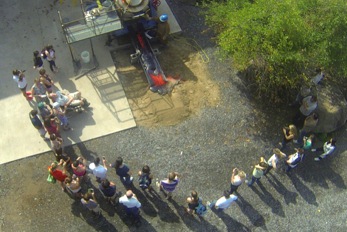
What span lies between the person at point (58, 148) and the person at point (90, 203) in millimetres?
1457

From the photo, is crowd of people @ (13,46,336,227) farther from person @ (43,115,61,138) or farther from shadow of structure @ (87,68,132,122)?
shadow of structure @ (87,68,132,122)

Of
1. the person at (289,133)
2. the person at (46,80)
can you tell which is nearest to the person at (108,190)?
the person at (46,80)

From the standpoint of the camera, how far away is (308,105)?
11.1 metres

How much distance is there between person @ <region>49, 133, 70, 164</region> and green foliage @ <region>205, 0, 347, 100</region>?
212 inches

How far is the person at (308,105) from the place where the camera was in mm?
10979

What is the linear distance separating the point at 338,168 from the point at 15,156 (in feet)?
30.7

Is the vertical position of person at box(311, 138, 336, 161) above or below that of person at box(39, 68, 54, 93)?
below

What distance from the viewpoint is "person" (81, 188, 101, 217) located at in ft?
29.6

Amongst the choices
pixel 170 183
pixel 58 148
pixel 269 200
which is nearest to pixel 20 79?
pixel 58 148

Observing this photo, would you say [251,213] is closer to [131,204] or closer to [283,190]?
[283,190]

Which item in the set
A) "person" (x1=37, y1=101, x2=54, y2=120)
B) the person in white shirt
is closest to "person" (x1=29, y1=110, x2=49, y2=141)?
"person" (x1=37, y1=101, x2=54, y2=120)

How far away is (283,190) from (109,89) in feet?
20.4

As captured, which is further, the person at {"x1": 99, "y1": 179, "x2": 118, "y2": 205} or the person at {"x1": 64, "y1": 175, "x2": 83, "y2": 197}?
the person at {"x1": 64, "y1": 175, "x2": 83, "y2": 197}

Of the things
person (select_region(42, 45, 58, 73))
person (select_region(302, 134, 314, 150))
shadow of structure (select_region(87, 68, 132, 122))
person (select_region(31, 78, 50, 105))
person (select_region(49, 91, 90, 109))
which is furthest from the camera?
shadow of structure (select_region(87, 68, 132, 122))
